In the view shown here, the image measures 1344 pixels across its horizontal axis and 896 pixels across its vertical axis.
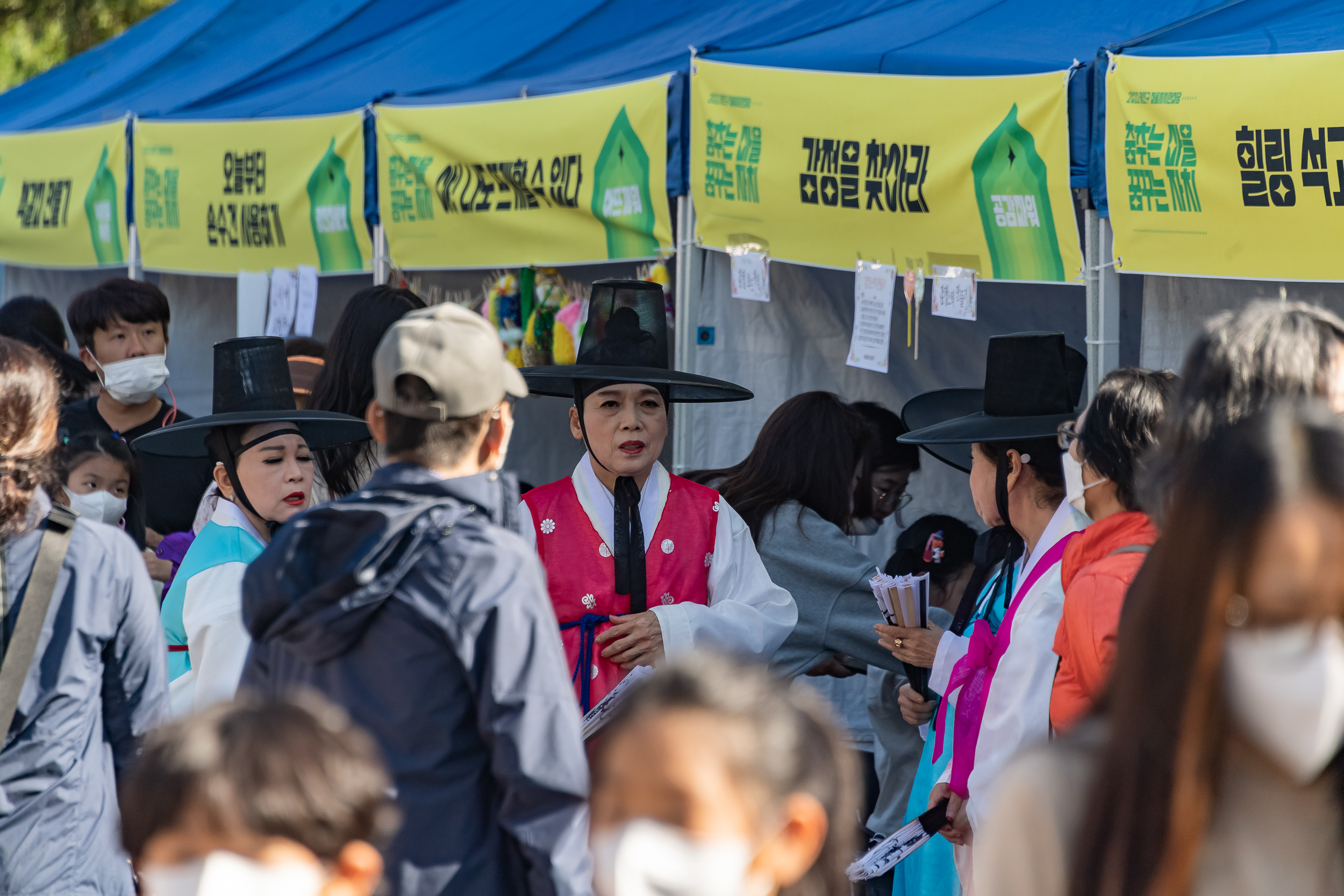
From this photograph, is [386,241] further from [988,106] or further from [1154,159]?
[1154,159]

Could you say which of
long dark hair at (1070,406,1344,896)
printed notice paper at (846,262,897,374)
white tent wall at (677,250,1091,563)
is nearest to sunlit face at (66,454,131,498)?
white tent wall at (677,250,1091,563)

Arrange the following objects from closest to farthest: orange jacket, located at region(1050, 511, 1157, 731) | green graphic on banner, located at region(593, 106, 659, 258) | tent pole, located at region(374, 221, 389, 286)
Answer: orange jacket, located at region(1050, 511, 1157, 731), green graphic on banner, located at region(593, 106, 659, 258), tent pole, located at region(374, 221, 389, 286)

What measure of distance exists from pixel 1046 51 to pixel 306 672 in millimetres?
3007

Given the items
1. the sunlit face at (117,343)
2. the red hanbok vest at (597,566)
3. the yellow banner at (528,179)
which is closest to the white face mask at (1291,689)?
the red hanbok vest at (597,566)

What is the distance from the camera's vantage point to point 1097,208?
12.3ft

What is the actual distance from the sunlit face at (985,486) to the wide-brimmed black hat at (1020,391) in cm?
6

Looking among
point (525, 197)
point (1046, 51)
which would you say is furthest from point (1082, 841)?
point (525, 197)

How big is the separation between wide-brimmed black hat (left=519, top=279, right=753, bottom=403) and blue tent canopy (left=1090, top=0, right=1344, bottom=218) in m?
1.23

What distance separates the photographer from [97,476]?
4121 millimetres

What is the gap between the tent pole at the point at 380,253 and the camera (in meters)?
5.89

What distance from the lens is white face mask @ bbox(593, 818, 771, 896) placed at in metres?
1.33

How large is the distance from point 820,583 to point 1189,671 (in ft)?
8.52

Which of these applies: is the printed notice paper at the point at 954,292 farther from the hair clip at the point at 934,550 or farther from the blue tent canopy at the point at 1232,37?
the hair clip at the point at 934,550

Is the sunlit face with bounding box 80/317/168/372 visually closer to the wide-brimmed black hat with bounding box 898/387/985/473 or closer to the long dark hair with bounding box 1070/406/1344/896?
the wide-brimmed black hat with bounding box 898/387/985/473
